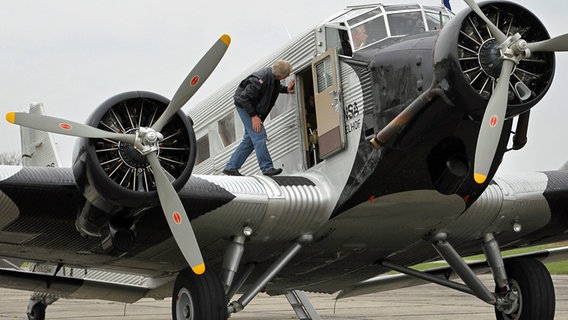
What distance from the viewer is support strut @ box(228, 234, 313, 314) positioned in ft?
34.2

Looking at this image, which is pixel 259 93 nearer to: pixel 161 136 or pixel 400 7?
pixel 400 7

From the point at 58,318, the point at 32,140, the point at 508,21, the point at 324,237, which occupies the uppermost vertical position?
the point at 32,140

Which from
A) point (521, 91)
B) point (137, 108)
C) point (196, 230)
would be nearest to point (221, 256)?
point (196, 230)

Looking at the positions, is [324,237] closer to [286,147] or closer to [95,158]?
[286,147]

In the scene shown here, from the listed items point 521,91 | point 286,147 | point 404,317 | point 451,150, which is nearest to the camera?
point 521,91

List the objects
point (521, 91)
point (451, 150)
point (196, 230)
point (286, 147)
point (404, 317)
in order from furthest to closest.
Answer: point (404, 317)
point (286, 147)
point (196, 230)
point (451, 150)
point (521, 91)

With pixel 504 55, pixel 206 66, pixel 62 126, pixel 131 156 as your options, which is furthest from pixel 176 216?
pixel 504 55

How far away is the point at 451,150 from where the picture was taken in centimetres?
984

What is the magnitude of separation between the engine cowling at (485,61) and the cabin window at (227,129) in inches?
177

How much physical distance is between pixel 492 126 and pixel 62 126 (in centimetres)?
432

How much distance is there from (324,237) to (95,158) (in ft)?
10.6

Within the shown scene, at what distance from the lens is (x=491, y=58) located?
29.2 ft

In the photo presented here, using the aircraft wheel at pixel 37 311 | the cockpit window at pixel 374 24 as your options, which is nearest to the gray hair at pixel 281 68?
the cockpit window at pixel 374 24

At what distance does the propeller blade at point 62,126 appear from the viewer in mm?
9000
